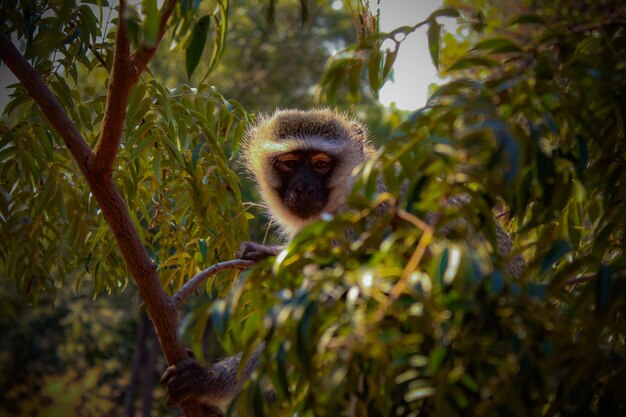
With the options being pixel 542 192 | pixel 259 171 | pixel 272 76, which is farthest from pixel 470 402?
pixel 272 76

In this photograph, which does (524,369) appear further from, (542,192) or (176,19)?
(176,19)

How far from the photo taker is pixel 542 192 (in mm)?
1471

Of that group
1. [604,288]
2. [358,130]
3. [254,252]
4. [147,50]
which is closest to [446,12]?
[604,288]

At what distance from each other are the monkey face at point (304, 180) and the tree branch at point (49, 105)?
1.52 m

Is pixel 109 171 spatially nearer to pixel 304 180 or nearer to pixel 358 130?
pixel 304 180

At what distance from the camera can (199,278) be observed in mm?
2533

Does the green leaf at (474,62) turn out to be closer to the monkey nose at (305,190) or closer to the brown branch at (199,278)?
the brown branch at (199,278)

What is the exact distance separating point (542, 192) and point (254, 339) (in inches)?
26.8

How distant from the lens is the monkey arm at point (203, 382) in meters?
2.90

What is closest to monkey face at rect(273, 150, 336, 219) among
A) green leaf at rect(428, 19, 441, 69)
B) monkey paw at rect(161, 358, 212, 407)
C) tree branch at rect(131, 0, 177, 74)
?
monkey paw at rect(161, 358, 212, 407)

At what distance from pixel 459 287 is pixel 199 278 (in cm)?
153

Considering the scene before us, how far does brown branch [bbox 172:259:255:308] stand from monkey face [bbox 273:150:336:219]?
1.05 m

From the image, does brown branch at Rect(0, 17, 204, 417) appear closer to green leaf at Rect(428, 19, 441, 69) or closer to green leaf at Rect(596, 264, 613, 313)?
green leaf at Rect(428, 19, 441, 69)

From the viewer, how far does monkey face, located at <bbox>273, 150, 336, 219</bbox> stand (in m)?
3.69
